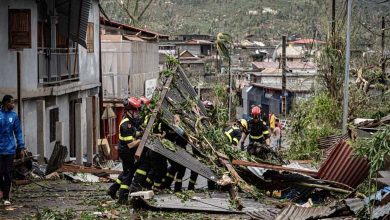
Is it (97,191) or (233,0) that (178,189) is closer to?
(97,191)

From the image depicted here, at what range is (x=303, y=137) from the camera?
68.6ft

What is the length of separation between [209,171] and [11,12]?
1006cm

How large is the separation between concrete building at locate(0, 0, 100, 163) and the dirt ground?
5132mm

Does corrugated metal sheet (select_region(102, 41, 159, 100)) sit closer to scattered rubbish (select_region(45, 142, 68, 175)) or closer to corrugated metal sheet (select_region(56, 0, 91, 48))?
corrugated metal sheet (select_region(56, 0, 91, 48))

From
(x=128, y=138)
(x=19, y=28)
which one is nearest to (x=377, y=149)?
(x=128, y=138)

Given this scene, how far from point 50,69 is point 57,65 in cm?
84

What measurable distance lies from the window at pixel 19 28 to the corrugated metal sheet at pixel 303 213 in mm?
12394

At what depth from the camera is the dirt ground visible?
10211 millimetres

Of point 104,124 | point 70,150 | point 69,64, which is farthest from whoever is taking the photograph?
point 104,124

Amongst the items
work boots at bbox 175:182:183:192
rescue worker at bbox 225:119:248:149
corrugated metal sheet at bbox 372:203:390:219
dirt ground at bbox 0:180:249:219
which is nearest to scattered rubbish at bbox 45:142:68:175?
dirt ground at bbox 0:180:249:219

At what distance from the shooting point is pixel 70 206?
11.5 m

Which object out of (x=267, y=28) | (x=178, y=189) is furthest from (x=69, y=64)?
(x=267, y=28)

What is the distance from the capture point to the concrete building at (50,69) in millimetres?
19391

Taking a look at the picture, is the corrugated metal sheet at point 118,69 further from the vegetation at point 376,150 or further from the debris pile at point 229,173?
the vegetation at point 376,150
